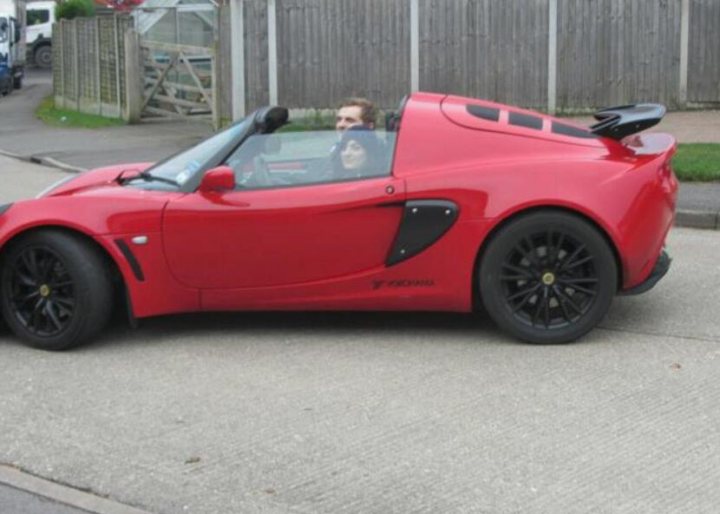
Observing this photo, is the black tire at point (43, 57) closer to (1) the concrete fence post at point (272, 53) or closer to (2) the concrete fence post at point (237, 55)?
(2) the concrete fence post at point (237, 55)

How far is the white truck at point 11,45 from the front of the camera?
3266cm

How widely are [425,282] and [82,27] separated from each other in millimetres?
20226

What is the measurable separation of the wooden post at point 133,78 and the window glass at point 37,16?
26.2 m

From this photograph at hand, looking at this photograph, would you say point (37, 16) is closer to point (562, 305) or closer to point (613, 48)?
point (613, 48)

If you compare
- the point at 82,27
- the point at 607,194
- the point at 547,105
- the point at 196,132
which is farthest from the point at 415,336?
the point at 82,27

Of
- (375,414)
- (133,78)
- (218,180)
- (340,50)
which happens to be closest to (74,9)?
(133,78)

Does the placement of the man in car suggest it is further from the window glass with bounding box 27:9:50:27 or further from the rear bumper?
the window glass with bounding box 27:9:50:27

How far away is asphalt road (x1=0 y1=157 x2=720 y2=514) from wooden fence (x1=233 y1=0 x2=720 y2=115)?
39.7 feet

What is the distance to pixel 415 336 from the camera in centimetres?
642

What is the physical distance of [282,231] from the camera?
6.11 meters

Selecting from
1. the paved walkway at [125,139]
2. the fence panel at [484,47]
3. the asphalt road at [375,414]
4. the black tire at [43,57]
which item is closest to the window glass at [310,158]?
the asphalt road at [375,414]

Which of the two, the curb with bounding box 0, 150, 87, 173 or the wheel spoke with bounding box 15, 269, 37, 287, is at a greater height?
the wheel spoke with bounding box 15, 269, 37, 287

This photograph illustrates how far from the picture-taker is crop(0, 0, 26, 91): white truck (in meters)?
32.7

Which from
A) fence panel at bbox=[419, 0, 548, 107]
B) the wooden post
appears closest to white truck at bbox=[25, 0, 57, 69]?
the wooden post
